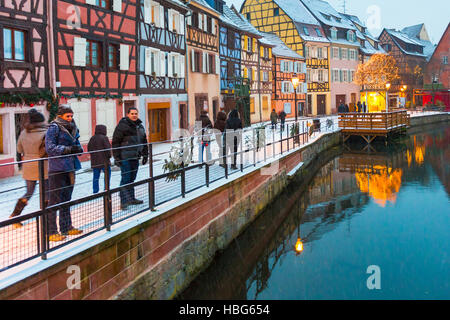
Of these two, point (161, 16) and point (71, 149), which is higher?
point (161, 16)

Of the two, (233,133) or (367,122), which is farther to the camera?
(367,122)

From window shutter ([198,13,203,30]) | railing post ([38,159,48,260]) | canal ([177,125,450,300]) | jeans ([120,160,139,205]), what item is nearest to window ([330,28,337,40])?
window shutter ([198,13,203,30])

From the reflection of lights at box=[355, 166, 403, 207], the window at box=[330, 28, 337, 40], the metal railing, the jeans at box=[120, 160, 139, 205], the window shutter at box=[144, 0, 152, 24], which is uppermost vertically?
the window at box=[330, 28, 337, 40]

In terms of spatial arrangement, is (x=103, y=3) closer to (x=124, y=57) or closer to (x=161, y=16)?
(x=124, y=57)

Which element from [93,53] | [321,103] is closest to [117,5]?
[93,53]

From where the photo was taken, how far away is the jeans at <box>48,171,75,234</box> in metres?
5.64

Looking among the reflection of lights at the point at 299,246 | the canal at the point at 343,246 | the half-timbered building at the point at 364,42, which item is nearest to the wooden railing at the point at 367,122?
the canal at the point at 343,246

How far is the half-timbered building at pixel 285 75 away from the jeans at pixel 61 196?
3666 centimetres

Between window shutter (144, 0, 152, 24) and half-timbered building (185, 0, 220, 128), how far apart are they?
423cm

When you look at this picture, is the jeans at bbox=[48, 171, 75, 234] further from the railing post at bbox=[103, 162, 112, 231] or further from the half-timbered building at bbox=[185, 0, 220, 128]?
the half-timbered building at bbox=[185, 0, 220, 128]

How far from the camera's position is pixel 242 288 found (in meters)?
8.80

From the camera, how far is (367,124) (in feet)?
99.3

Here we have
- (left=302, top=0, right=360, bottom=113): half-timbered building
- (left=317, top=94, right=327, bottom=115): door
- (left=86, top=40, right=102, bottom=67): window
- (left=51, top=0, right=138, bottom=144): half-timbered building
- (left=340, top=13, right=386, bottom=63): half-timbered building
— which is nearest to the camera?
(left=51, top=0, right=138, bottom=144): half-timbered building

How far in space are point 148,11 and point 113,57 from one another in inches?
128
